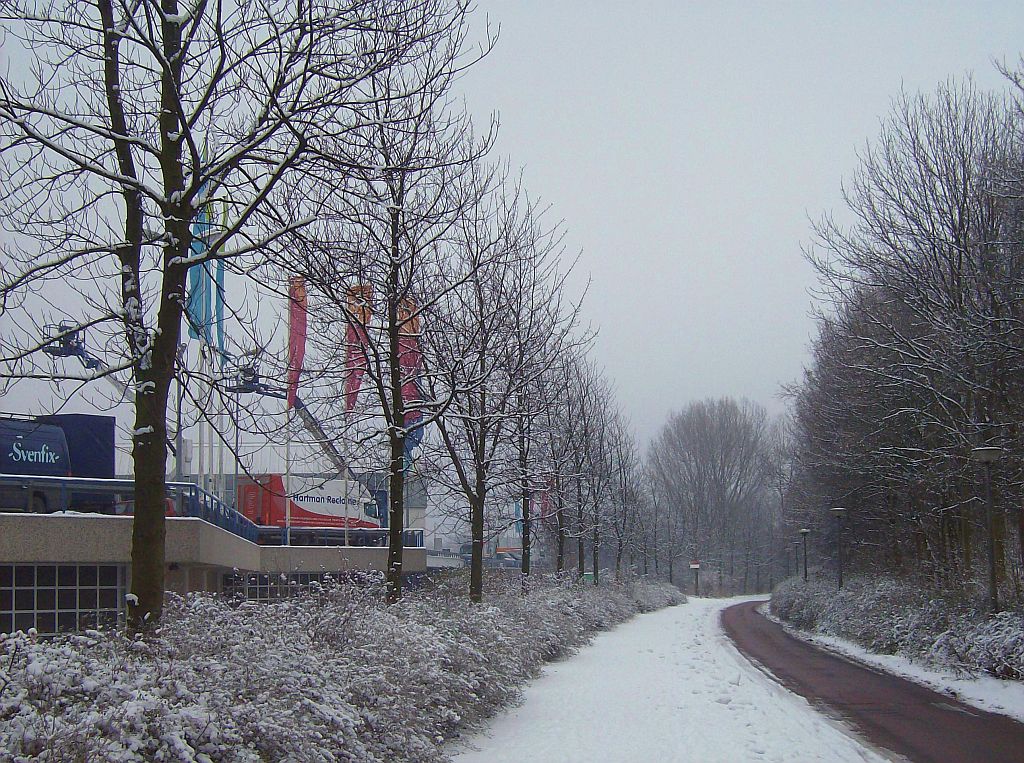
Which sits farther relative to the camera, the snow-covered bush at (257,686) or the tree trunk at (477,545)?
the tree trunk at (477,545)

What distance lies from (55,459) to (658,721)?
15325 mm

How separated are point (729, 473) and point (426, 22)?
8503 centimetres

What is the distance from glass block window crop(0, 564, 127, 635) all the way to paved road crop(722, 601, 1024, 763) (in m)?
12.9

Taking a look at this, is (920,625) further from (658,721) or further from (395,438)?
(395,438)

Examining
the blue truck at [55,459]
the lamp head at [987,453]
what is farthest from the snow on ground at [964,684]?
the blue truck at [55,459]

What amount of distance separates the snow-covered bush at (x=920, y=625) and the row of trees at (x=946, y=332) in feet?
3.07

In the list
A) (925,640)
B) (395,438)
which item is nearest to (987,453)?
(925,640)

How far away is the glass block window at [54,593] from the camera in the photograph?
17719 mm

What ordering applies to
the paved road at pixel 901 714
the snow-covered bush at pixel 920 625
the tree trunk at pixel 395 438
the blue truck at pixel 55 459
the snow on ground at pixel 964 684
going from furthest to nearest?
the blue truck at pixel 55 459
the snow-covered bush at pixel 920 625
the snow on ground at pixel 964 684
the tree trunk at pixel 395 438
the paved road at pixel 901 714

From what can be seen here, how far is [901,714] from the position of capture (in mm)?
12758

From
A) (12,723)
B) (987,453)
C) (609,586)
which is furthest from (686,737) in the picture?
(609,586)

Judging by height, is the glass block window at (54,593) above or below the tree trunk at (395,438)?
below

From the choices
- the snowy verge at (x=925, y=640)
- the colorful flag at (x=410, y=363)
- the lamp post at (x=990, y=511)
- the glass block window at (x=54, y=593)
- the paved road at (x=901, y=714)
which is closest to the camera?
the paved road at (x=901, y=714)

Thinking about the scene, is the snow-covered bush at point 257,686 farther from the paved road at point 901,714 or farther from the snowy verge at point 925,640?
the snowy verge at point 925,640
